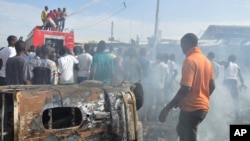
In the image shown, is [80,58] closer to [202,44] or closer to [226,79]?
[226,79]

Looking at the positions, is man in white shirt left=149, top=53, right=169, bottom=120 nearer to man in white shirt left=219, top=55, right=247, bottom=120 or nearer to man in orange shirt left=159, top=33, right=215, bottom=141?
man in white shirt left=219, top=55, right=247, bottom=120

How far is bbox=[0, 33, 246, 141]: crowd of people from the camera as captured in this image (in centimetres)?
420

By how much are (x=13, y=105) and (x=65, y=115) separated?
1.58 feet

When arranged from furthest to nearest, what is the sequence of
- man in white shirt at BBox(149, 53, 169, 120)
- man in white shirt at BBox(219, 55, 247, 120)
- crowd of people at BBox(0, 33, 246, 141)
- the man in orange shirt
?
man in white shirt at BBox(219, 55, 247, 120) → man in white shirt at BBox(149, 53, 169, 120) → crowd of people at BBox(0, 33, 246, 141) → the man in orange shirt

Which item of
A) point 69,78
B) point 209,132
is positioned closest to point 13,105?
point 69,78

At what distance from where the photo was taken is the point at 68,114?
2.95 meters

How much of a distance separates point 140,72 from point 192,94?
13.2ft

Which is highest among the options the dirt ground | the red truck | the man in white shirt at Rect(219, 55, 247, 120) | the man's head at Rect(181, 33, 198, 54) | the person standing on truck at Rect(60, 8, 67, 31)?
the person standing on truck at Rect(60, 8, 67, 31)

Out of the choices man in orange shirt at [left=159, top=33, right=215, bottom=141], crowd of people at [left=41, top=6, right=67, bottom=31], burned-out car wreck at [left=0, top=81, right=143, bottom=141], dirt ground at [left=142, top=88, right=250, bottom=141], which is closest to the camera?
burned-out car wreck at [left=0, top=81, right=143, bottom=141]

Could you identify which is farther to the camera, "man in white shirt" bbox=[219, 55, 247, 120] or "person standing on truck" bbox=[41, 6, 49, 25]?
"person standing on truck" bbox=[41, 6, 49, 25]

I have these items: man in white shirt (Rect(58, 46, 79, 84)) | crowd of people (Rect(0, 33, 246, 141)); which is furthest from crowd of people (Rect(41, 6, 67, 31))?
man in white shirt (Rect(58, 46, 79, 84))

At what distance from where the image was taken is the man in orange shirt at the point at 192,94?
13.5 feet

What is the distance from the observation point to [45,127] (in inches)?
110

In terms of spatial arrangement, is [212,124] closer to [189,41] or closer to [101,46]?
[101,46]
